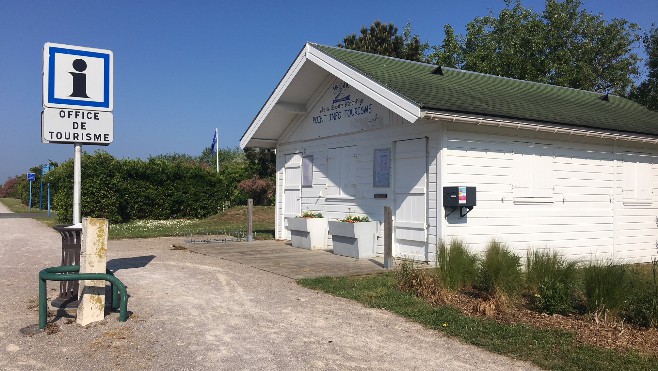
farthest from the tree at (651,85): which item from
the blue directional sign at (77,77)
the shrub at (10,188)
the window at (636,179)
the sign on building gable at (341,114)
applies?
the shrub at (10,188)

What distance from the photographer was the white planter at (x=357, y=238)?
39.6 ft

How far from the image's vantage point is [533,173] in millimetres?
11883

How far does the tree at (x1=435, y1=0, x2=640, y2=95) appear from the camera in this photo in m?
36.4

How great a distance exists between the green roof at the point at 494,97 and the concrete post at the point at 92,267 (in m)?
6.09

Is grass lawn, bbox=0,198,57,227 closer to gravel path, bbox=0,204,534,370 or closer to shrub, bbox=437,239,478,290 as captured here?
gravel path, bbox=0,204,534,370

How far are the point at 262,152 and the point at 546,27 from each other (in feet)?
71.2

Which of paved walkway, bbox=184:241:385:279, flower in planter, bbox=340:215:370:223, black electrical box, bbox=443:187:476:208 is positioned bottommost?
paved walkway, bbox=184:241:385:279

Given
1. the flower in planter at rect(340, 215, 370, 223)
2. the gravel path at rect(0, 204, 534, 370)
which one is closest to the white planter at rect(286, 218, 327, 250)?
the flower in planter at rect(340, 215, 370, 223)

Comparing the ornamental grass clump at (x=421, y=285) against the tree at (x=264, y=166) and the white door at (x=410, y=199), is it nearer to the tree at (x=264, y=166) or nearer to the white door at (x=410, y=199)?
the white door at (x=410, y=199)

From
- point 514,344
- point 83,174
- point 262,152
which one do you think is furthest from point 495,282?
point 262,152

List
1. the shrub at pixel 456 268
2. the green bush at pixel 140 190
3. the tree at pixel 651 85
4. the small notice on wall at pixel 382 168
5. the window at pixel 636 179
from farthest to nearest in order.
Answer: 1. the tree at pixel 651 85
2. the green bush at pixel 140 190
3. the window at pixel 636 179
4. the small notice on wall at pixel 382 168
5. the shrub at pixel 456 268

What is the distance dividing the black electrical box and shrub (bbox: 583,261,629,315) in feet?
11.6

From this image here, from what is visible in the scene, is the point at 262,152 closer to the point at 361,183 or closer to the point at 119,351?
the point at 361,183

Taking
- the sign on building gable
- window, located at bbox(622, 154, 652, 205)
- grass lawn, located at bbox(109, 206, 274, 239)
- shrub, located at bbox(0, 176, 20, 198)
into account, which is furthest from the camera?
shrub, located at bbox(0, 176, 20, 198)
